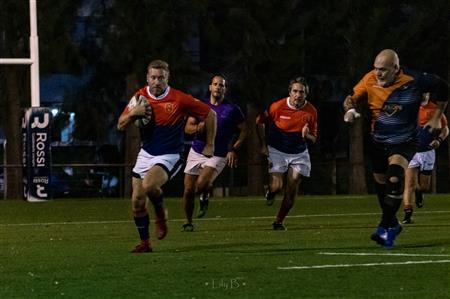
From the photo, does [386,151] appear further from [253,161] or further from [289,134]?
[253,161]

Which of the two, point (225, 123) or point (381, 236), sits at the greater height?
point (225, 123)

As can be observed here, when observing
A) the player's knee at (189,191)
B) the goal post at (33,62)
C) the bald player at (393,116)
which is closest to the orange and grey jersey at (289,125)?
the player's knee at (189,191)

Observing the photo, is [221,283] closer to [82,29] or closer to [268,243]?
[268,243]

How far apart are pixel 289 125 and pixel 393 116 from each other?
5.93 meters

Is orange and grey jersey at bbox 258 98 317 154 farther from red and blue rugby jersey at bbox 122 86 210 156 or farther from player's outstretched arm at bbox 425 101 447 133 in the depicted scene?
player's outstretched arm at bbox 425 101 447 133

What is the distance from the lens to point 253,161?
47.9 meters

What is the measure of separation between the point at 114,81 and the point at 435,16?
36.4 ft

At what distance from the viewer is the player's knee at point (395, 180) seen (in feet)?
51.6

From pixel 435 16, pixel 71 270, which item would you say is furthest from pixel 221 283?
pixel 435 16

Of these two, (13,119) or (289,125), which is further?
(13,119)

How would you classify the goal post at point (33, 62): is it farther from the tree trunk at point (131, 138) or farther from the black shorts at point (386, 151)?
the tree trunk at point (131, 138)

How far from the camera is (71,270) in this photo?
13.2 metres

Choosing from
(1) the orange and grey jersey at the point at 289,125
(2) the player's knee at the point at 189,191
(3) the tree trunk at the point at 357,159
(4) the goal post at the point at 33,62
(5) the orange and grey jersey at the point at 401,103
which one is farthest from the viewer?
(3) the tree trunk at the point at 357,159

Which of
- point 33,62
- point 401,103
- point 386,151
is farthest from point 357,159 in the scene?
point 401,103
